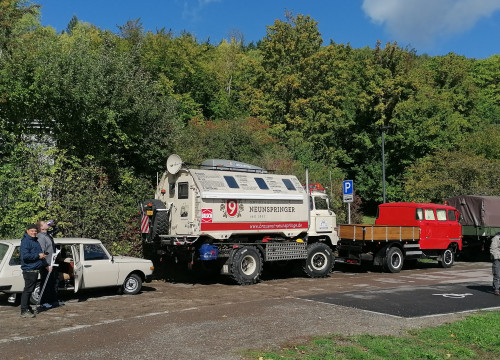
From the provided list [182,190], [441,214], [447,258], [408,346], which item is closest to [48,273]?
[182,190]

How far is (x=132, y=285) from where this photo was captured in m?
12.9

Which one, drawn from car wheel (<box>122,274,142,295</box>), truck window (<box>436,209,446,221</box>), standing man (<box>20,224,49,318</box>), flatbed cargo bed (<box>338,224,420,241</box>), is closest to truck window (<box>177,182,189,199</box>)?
car wheel (<box>122,274,142,295</box>)

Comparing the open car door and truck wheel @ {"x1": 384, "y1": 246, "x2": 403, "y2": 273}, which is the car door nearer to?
the open car door

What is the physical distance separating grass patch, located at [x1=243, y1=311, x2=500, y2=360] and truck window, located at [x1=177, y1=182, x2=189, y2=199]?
8053mm

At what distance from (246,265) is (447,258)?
423 inches

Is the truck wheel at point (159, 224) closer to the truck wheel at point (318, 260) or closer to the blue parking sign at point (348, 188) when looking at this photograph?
the truck wheel at point (318, 260)

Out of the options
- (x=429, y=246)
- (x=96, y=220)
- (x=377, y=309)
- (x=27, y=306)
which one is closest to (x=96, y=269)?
(x=27, y=306)

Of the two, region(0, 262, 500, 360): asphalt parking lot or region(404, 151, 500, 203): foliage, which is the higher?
region(404, 151, 500, 203): foliage

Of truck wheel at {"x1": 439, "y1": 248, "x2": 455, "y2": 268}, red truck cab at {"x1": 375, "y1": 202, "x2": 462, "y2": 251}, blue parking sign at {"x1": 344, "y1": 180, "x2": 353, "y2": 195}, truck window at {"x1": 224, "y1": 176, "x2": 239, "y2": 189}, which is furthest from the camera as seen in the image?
truck wheel at {"x1": 439, "y1": 248, "x2": 455, "y2": 268}

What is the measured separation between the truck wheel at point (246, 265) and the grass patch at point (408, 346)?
7.04 m

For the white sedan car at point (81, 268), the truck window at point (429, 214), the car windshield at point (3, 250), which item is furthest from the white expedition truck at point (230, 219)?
the truck window at point (429, 214)

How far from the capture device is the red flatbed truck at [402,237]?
1847 cm

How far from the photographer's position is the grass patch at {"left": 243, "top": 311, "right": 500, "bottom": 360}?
687cm

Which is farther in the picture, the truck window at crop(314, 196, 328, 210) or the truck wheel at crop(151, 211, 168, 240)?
the truck window at crop(314, 196, 328, 210)
